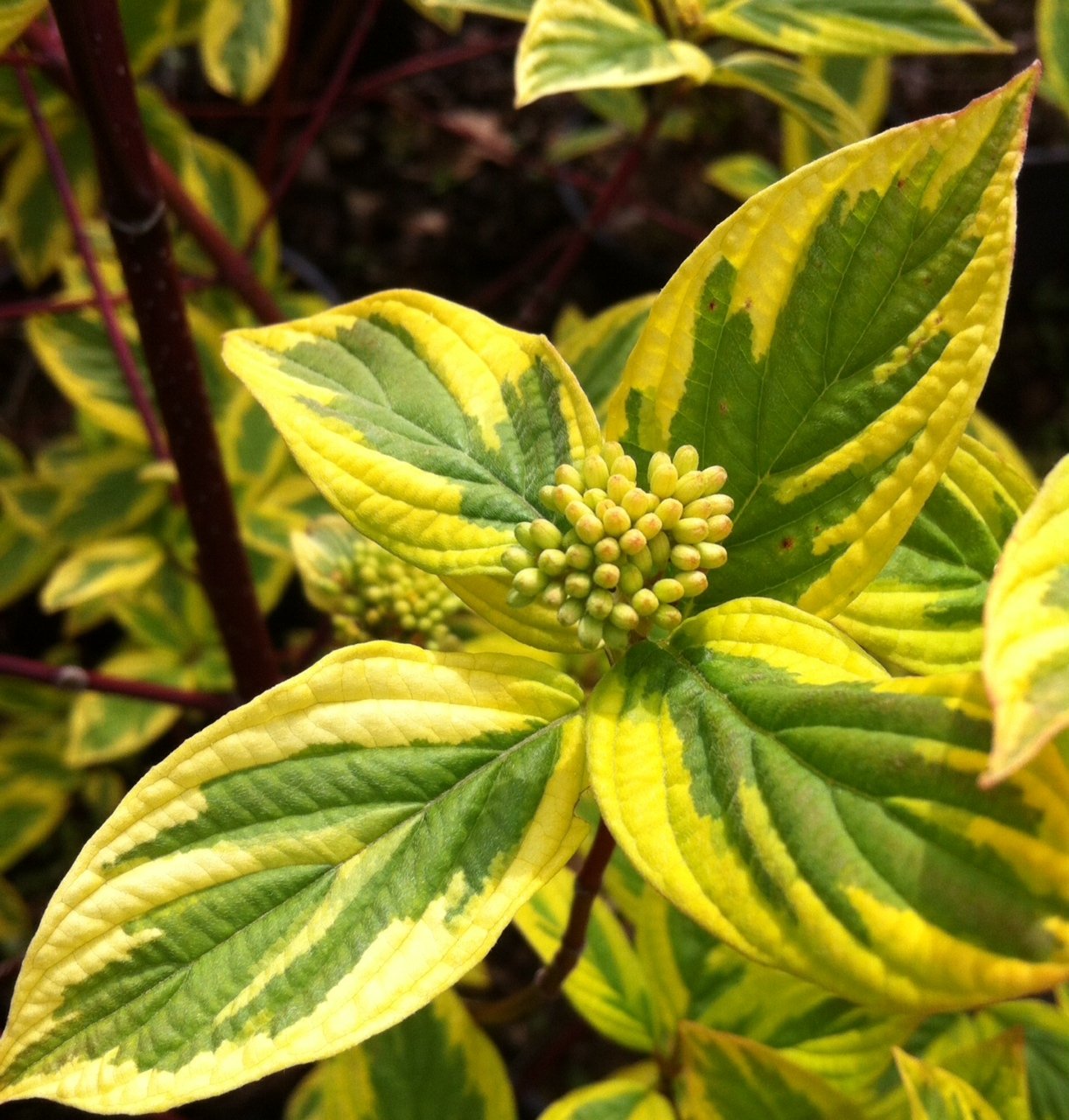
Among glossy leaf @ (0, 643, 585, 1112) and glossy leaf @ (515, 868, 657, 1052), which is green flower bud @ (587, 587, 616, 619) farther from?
glossy leaf @ (515, 868, 657, 1052)

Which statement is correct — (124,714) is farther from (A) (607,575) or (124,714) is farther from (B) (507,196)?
(B) (507,196)

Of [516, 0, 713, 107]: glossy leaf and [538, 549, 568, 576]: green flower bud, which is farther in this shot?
[516, 0, 713, 107]: glossy leaf

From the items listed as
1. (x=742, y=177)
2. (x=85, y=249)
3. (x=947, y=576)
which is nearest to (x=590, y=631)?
(x=947, y=576)

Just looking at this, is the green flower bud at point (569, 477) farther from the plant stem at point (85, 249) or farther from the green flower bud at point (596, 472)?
the plant stem at point (85, 249)

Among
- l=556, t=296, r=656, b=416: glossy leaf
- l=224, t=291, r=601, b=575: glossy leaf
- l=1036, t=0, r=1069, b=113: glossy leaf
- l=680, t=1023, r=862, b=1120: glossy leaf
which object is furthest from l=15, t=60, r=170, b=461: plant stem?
l=1036, t=0, r=1069, b=113: glossy leaf

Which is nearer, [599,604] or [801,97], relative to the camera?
[599,604]

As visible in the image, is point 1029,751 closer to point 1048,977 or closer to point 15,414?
point 1048,977
